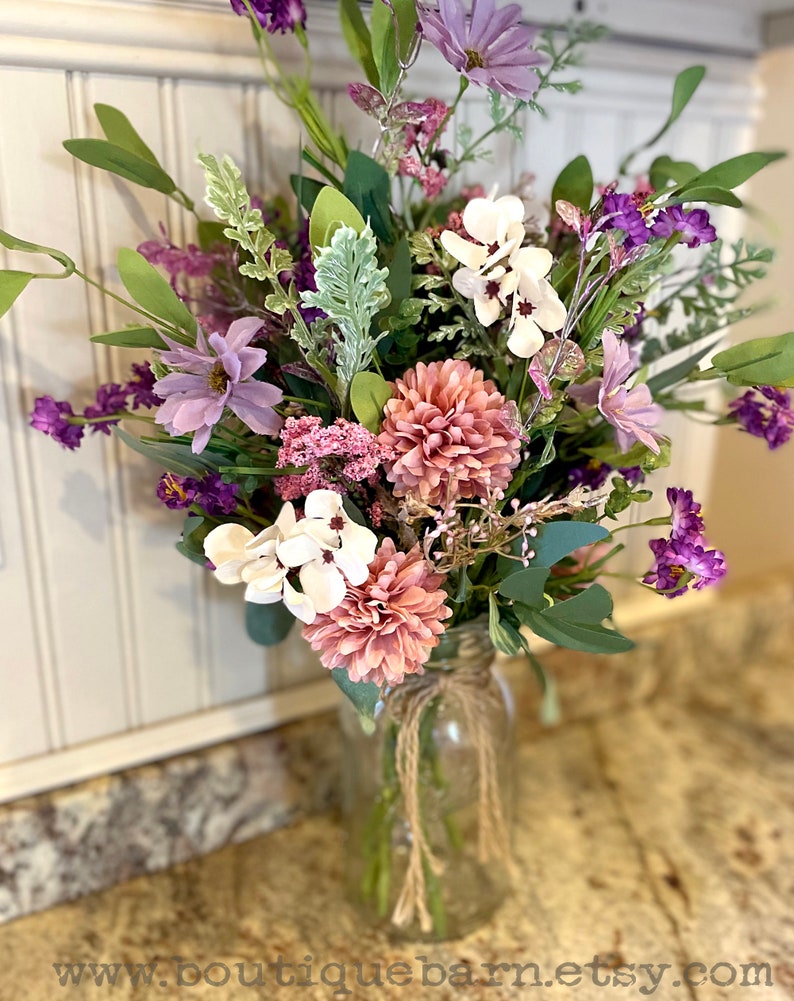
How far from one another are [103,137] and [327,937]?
0.72 meters

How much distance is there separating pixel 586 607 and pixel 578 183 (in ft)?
1.06

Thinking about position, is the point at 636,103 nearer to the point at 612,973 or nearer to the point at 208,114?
the point at 208,114

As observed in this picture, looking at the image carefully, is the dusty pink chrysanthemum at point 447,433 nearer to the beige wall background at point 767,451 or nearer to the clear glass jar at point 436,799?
the clear glass jar at point 436,799

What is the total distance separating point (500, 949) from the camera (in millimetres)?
812

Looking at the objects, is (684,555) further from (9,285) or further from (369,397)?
(9,285)

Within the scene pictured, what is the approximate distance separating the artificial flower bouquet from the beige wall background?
0.54 m

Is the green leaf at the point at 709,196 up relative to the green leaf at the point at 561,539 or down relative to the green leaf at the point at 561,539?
up

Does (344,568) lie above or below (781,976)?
above

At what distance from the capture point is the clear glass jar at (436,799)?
2.51 ft

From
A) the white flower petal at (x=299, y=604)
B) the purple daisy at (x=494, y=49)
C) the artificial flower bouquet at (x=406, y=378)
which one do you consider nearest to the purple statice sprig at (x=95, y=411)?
the artificial flower bouquet at (x=406, y=378)

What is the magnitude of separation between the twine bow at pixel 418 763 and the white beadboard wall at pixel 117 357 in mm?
209

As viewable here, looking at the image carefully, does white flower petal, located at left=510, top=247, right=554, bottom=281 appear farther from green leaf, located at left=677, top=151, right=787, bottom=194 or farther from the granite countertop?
the granite countertop

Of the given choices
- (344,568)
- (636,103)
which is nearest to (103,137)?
(344,568)

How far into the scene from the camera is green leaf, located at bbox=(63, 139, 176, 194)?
25.0 inches
